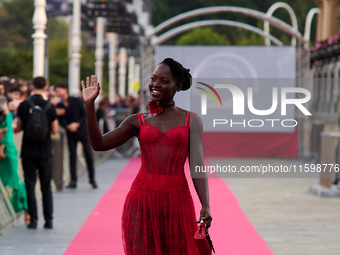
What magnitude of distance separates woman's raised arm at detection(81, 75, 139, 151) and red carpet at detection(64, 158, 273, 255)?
3.67 meters

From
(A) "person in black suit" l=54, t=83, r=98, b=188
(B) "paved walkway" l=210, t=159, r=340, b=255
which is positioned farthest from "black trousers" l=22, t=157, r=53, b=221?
(A) "person in black suit" l=54, t=83, r=98, b=188

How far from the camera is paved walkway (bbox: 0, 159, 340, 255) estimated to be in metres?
8.69

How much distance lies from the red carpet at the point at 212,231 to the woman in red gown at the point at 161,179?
3608 mm

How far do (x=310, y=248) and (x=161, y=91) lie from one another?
186 inches

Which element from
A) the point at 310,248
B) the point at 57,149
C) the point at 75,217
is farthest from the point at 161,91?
the point at 57,149

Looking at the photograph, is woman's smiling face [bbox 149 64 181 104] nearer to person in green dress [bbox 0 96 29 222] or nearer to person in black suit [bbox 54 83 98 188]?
person in green dress [bbox 0 96 29 222]

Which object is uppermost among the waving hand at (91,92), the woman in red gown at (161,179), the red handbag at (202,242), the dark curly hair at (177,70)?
the dark curly hair at (177,70)

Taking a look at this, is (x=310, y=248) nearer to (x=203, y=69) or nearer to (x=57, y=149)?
(x=57, y=149)

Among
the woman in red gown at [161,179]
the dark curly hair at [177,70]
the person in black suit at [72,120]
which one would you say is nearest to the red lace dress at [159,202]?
the woman in red gown at [161,179]

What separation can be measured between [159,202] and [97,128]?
0.58 m

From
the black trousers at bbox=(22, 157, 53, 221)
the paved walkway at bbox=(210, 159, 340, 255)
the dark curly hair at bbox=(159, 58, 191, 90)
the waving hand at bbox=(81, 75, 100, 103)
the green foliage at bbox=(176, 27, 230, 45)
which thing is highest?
the green foliage at bbox=(176, 27, 230, 45)

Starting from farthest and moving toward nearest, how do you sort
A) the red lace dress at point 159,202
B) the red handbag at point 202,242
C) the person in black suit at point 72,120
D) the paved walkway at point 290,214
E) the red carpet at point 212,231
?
the person in black suit at point 72,120 < the paved walkway at point 290,214 < the red carpet at point 212,231 < the red lace dress at point 159,202 < the red handbag at point 202,242

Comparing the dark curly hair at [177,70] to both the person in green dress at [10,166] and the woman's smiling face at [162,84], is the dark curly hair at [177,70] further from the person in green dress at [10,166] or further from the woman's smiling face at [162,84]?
the person in green dress at [10,166]

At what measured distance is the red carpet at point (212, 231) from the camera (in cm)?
839
